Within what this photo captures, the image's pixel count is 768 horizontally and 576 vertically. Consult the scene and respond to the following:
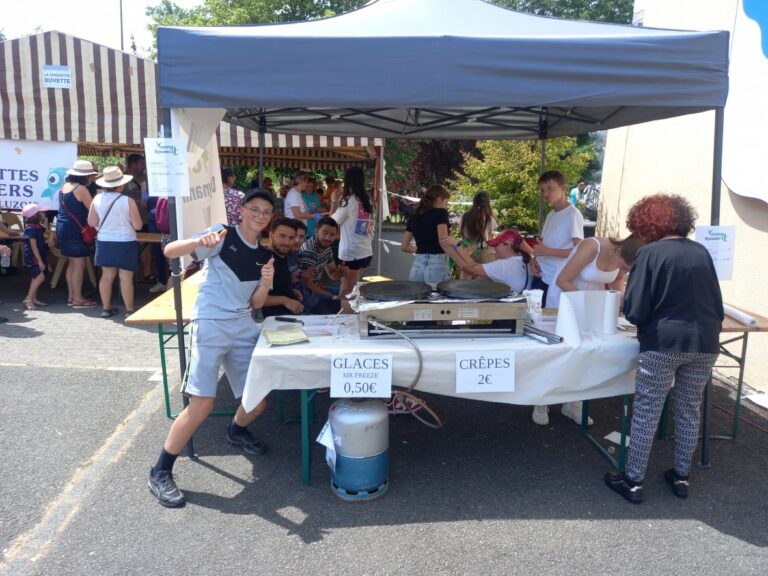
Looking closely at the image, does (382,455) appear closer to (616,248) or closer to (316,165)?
(616,248)

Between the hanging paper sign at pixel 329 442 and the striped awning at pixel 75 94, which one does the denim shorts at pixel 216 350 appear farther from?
the striped awning at pixel 75 94

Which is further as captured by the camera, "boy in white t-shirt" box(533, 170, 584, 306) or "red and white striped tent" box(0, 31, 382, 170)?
"red and white striped tent" box(0, 31, 382, 170)

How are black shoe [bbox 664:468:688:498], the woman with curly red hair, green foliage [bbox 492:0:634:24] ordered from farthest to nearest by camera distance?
green foliage [bbox 492:0:634:24]
black shoe [bbox 664:468:688:498]
the woman with curly red hair

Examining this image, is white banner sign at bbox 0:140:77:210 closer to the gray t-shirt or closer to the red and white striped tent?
the red and white striped tent

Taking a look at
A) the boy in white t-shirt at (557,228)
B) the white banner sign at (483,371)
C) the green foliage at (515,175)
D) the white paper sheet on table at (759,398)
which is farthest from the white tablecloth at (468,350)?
the green foliage at (515,175)

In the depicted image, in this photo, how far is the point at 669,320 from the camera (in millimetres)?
2688

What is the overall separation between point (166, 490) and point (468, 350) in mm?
1639

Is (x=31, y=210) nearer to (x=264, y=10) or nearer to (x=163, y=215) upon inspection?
(x=163, y=215)

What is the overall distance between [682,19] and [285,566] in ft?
19.3

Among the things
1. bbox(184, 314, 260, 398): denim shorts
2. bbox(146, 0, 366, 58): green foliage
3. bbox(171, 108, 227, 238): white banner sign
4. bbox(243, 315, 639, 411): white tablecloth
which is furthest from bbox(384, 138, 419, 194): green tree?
bbox(243, 315, 639, 411): white tablecloth

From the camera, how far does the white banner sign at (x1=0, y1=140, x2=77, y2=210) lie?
7.17 metres

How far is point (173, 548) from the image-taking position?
8.36 feet

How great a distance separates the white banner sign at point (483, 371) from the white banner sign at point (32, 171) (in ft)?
21.3

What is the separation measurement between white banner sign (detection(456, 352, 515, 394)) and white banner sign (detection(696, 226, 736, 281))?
50.0 inches
